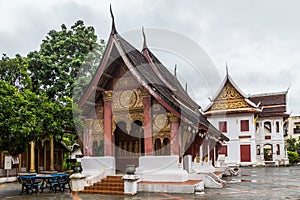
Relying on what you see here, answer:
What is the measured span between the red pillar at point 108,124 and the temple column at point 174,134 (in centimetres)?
245

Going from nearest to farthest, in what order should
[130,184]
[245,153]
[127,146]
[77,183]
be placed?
[130,184] → [77,183] → [127,146] → [245,153]

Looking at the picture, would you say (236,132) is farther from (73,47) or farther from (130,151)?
(130,151)

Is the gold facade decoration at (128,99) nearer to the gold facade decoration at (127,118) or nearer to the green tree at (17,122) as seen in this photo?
the gold facade decoration at (127,118)

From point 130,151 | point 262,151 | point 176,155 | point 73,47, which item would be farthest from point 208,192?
point 262,151

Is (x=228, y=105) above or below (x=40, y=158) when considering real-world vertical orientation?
above

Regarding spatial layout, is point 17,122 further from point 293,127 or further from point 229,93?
point 293,127

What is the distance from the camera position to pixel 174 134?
11.4 metres

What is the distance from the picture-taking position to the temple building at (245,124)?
34.0m

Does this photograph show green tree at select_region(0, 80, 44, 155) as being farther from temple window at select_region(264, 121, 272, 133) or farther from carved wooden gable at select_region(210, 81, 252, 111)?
temple window at select_region(264, 121, 272, 133)

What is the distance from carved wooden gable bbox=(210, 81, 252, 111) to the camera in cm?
3466

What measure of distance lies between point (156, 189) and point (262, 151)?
2860cm

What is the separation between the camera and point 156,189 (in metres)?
10.8

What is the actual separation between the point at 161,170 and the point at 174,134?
1305 mm

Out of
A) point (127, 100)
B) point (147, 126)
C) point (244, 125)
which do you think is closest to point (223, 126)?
point (244, 125)
